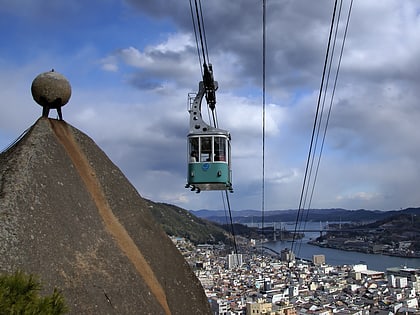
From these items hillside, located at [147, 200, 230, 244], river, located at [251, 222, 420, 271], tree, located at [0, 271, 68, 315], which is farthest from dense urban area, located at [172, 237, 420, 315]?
tree, located at [0, 271, 68, 315]

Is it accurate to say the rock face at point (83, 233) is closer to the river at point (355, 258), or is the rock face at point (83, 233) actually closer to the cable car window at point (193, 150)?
the cable car window at point (193, 150)

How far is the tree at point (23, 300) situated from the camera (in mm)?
2789

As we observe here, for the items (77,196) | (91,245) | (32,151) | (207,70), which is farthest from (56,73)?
(207,70)

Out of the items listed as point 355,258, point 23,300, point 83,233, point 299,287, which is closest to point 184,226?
point 355,258

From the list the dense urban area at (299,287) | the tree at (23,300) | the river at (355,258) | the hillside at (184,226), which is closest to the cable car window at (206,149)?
the tree at (23,300)

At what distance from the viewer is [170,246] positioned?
721cm

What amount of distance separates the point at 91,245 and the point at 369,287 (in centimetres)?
7883

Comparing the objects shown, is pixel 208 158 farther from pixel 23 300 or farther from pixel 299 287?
pixel 299 287

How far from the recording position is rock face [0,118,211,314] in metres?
5.07

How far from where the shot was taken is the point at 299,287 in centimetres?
7906

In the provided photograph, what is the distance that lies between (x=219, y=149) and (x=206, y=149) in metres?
0.34

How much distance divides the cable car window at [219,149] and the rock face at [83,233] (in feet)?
13.3

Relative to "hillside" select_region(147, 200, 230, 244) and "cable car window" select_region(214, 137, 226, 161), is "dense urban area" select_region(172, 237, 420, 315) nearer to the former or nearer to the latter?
"hillside" select_region(147, 200, 230, 244)

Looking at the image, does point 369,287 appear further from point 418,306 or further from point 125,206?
point 125,206
